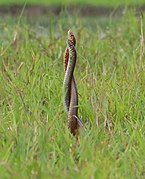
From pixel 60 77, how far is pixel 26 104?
0.44m

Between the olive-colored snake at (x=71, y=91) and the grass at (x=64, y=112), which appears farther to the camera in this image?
the olive-colored snake at (x=71, y=91)

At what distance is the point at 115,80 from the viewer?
335 cm

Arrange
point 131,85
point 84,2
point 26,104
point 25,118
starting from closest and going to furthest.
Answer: point 25,118 < point 26,104 < point 131,85 < point 84,2

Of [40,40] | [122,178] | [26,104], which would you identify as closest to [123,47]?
[40,40]

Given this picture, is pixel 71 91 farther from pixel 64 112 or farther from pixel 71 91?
pixel 64 112

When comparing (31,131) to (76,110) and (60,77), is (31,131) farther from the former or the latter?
(60,77)

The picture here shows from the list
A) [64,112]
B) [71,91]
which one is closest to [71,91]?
[71,91]

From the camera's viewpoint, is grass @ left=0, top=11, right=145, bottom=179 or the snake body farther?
the snake body

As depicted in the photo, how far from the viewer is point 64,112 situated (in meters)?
3.01

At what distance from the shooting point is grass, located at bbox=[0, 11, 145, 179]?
2.42 metres

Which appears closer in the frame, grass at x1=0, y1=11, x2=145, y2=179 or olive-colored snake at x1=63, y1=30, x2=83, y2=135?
grass at x1=0, y1=11, x2=145, y2=179

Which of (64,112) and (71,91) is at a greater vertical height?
(71,91)

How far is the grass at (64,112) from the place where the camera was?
2.42 metres

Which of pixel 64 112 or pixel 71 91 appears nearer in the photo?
pixel 71 91
